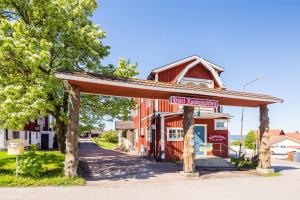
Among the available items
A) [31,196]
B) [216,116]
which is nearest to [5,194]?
[31,196]

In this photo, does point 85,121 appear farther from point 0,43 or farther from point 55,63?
point 0,43

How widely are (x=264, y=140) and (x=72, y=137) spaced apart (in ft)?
37.7

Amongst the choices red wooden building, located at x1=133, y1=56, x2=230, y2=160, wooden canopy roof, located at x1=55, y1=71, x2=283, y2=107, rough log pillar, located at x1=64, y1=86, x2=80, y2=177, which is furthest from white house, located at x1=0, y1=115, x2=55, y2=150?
rough log pillar, located at x1=64, y1=86, x2=80, y2=177

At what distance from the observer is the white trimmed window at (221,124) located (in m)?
24.2

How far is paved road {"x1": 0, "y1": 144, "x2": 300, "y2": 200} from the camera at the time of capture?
9.87m

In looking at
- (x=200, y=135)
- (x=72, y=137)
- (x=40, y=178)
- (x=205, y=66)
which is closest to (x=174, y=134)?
(x=200, y=135)

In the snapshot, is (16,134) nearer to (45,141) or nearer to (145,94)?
(45,141)

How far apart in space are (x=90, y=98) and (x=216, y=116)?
35.2 ft

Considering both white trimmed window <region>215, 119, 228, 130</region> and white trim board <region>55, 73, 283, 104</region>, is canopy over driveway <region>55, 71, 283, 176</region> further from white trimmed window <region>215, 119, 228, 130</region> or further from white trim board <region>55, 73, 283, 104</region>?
white trimmed window <region>215, 119, 228, 130</region>

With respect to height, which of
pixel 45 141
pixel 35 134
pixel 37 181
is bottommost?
pixel 45 141

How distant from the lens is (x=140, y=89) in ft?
44.3

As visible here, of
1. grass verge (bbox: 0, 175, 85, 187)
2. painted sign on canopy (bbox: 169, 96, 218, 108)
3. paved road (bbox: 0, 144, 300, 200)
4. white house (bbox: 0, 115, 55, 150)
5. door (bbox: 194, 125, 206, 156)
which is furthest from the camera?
white house (bbox: 0, 115, 55, 150)

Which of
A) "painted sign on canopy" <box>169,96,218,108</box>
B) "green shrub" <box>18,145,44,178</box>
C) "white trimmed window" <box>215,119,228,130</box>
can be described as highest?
"painted sign on canopy" <box>169,96,218,108</box>

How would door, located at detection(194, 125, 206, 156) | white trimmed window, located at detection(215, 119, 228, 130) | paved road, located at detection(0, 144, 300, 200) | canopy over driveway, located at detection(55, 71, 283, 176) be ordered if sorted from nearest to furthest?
paved road, located at detection(0, 144, 300, 200) → canopy over driveway, located at detection(55, 71, 283, 176) → door, located at detection(194, 125, 206, 156) → white trimmed window, located at detection(215, 119, 228, 130)
